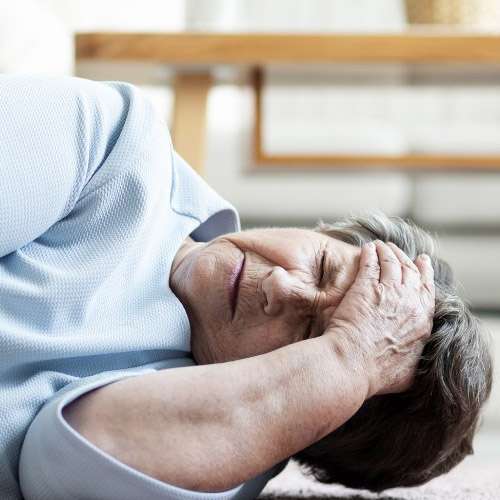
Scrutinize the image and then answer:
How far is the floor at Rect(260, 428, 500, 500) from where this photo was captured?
1128 millimetres

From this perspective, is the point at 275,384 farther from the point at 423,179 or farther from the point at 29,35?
the point at 423,179

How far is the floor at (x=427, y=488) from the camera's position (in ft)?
3.70

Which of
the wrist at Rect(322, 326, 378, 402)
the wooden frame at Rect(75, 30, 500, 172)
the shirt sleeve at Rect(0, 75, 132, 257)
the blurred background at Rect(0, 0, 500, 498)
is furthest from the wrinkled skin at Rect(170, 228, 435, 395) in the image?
the blurred background at Rect(0, 0, 500, 498)

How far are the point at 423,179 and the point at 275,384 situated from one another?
1.49 meters

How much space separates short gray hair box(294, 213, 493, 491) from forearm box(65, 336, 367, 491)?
165mm

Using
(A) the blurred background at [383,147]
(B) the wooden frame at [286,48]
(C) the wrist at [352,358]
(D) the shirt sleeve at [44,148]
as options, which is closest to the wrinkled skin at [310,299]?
(C) the wrist at [352,358]

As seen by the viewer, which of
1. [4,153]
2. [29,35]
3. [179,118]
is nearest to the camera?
[4,153]

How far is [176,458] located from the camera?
77 centimetres

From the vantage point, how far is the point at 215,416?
2.54 feet

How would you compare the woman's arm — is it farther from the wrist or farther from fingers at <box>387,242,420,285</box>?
fingers at <box>387,242,420,285</box>

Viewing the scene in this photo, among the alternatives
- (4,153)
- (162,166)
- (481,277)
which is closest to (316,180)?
(481,277)

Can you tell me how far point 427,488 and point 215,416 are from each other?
54 cm

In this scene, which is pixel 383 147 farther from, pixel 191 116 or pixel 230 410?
pixel 230 410

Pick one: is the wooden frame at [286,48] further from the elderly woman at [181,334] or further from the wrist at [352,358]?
the wrist at [352,358]
